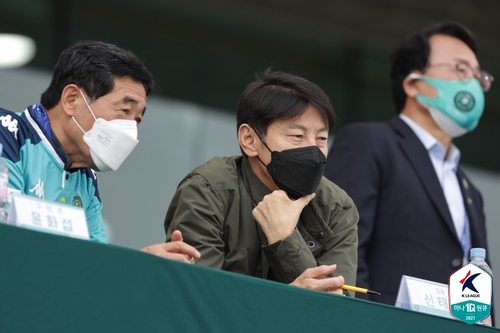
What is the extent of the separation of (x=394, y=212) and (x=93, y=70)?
1293 mm

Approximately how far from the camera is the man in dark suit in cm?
381

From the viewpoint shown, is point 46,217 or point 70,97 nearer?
point 46,217

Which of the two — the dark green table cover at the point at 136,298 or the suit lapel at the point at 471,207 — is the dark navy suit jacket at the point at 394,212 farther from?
the dark green table cover at the point at 136,298

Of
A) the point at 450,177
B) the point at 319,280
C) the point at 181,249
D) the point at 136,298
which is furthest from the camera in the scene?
the point at 450,177

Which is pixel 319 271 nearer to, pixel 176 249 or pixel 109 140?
pixel 176 249

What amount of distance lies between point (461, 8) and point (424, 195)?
12.9 feet

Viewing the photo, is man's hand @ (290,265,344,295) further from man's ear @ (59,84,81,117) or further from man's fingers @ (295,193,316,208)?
man's ear @ (59,84,81,117)

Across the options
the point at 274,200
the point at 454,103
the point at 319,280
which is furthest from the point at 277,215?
the point at 454,103

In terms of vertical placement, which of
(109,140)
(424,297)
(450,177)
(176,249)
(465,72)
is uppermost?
(465,72)

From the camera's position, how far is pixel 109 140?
3.01 m

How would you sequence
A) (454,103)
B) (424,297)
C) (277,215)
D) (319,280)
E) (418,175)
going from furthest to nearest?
(454,103) < (418,175) < (277,215) < (424,297) < (319,280)

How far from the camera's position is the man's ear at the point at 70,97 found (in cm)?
307

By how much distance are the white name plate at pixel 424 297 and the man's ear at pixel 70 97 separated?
104cm

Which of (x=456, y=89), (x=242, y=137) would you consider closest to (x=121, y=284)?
(x=242, y=137)
